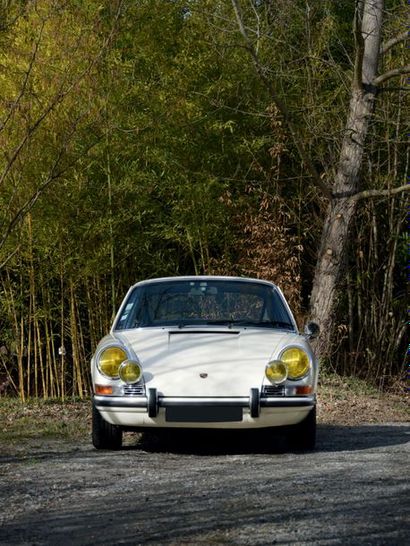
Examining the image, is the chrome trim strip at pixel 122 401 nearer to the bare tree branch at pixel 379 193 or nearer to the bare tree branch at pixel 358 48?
the bare tree branch at pixel 379 193

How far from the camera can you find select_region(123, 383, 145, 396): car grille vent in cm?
701

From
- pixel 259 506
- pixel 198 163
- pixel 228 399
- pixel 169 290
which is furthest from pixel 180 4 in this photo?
pixel 259 506

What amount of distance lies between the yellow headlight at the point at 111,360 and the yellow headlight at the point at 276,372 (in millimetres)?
976

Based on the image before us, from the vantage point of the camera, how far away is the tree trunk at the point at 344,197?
1299 centimetres

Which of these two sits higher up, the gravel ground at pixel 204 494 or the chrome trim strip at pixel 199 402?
the chrome trim strip at pixel 199 402

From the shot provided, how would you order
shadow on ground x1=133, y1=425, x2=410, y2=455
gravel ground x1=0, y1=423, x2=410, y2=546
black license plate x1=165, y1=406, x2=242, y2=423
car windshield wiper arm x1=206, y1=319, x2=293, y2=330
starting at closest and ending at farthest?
gravel ground x1=0, y1=423, x2=410, y2=546
black license plate x1=165, y1=406, x2=242, y2=423
shadow on ground x1=133, y1=425, x2=410, y2=455
car windshield wiper arm x1=206, y1=319, x2=293, y2=330

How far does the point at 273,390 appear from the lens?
23.1 feet

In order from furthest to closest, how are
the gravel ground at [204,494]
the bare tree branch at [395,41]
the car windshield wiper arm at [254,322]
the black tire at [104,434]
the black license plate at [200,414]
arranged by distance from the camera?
the bare tree branch at [395,41], the car windshield wiper arm at [254,322], the black tire at [104,434], the black license plate at [200,414], the gravel ground at [204,494]

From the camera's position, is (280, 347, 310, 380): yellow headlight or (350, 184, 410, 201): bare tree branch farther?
(350, 184, 410, 201): bare tree branch

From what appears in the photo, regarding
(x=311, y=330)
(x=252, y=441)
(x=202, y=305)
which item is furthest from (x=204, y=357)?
(x=252, y=441)

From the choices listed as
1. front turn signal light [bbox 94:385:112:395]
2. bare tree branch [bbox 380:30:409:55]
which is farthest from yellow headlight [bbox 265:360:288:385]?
bare tree branch [bbox 380:30:409:55]

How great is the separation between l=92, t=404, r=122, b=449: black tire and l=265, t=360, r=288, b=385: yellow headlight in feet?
3.79

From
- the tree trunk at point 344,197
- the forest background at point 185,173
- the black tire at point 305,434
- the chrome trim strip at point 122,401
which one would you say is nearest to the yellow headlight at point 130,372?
the chrome trim strip at point 122,401

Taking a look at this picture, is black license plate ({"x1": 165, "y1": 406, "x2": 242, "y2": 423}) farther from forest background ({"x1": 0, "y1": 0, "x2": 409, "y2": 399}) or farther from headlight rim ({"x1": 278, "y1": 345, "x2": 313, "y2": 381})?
forest background ({"x1": 0, "y1": 0, "x2": 409, "y2": 399})
